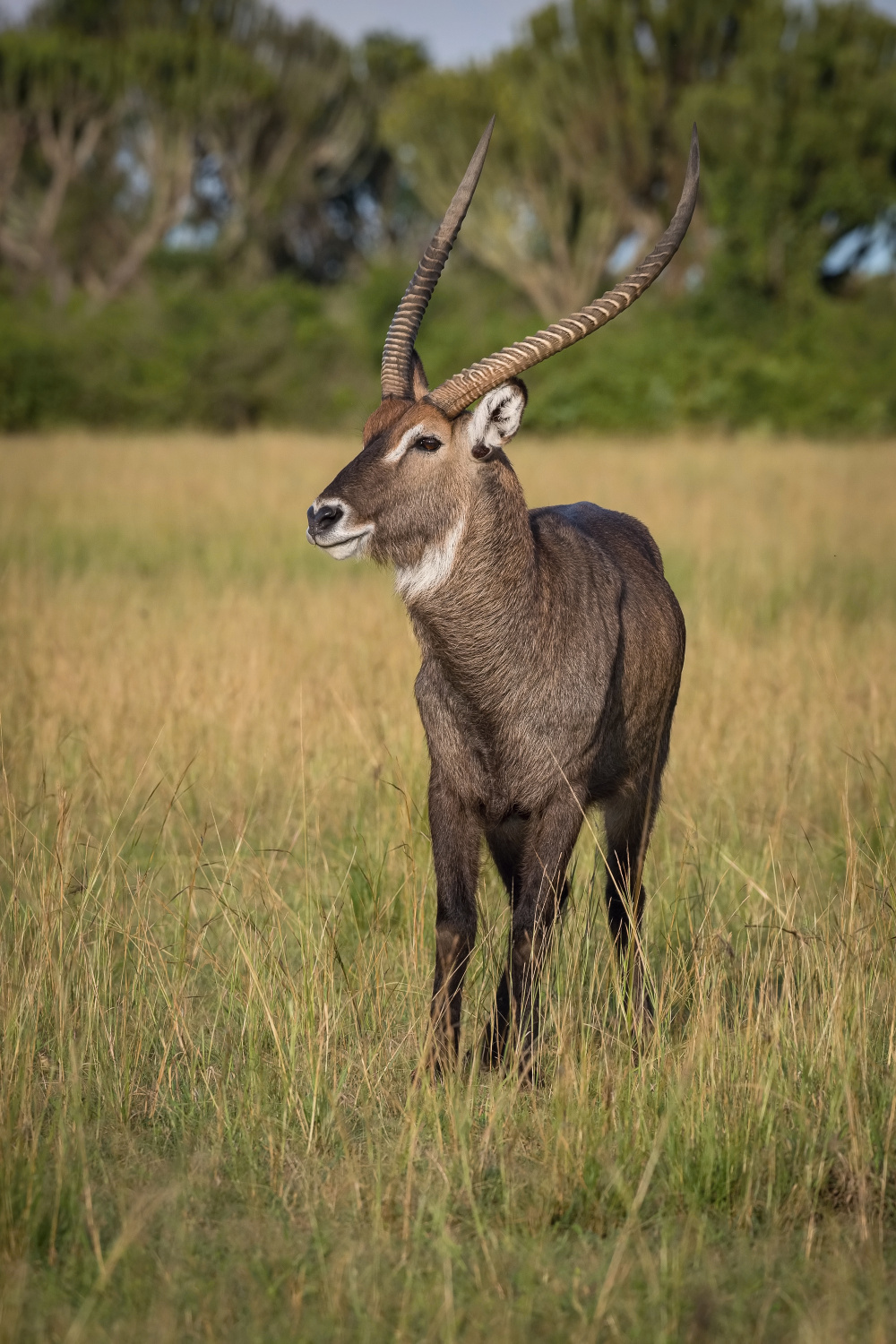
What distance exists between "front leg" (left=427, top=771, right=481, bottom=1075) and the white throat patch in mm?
465

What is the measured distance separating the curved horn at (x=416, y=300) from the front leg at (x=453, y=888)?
1.05 metres

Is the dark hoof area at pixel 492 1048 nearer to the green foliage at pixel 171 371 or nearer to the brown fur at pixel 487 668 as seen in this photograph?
the brown fur at pixel 487 668

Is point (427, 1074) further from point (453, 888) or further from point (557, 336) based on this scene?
point (557, 336)

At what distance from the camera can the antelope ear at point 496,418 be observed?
10.5 feet

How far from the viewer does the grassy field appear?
2207 millimetres

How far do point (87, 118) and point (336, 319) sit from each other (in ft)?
28.8

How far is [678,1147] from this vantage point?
260cm

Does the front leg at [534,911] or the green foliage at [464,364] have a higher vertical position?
the green foliage at [464,364]

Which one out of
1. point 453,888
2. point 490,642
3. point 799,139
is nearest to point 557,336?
point 490,642

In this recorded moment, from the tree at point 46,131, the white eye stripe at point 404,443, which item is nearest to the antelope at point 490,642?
the white eye stripe at point 404,443

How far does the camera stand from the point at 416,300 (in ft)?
11.8

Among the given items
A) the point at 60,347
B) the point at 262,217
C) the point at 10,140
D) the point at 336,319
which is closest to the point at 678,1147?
the point at 60,347

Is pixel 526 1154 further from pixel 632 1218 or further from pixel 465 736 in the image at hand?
pixel 465 736

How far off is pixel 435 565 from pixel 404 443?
312 millimetres
